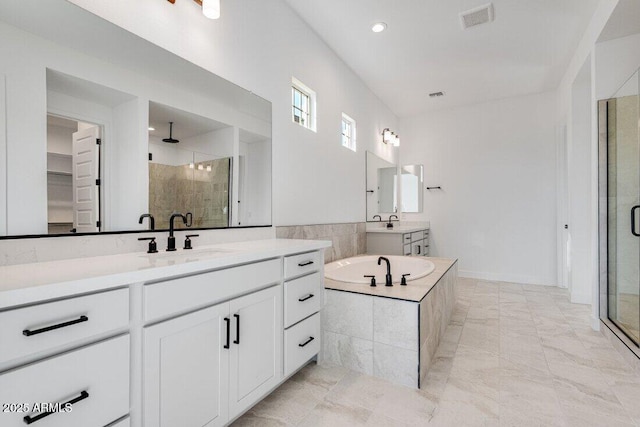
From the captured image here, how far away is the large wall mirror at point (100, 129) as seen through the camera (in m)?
1.13

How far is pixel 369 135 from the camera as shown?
4195 millimetres

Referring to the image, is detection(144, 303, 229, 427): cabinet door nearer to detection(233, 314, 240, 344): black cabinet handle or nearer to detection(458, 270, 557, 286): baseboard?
detection(233, 314, 240, 344): black cabinet handle

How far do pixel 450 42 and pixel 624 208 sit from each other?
2.12 metres

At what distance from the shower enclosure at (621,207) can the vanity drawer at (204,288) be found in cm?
266

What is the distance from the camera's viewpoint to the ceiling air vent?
8.47 feet

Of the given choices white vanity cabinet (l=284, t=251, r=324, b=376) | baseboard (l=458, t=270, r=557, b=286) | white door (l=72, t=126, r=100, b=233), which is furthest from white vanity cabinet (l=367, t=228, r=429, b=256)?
white door (l=72, t=126, r=100, b=233)

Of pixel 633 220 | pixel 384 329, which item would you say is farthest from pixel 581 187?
pixel 384 329

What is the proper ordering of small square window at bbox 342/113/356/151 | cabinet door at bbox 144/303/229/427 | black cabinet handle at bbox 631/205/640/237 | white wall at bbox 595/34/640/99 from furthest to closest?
small square window at bbox 342/113/356/151 → white wall at bbox 595/34/640/99 → black cabinet handle at bbox 631/205/640/237 → cabinet door at bbox 144/303/229/427

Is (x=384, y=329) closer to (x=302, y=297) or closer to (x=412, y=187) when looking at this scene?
(x=302, y=297)

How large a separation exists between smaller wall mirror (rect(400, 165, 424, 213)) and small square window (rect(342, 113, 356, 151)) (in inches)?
70.4

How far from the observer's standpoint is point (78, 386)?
0.86 meters

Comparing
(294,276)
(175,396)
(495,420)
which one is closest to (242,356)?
(175,396)

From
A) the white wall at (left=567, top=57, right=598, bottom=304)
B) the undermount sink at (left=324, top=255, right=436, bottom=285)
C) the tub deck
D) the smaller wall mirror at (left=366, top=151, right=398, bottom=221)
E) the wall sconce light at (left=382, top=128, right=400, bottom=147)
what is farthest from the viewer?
the wall sconce light at (left=382, top=128, right=400, bottom=147)

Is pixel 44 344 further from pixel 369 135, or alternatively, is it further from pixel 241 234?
pixel 369 135
